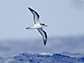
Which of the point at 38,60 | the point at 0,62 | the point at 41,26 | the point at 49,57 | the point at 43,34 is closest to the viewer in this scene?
the point at 41,26

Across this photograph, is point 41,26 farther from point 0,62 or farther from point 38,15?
point 0,62

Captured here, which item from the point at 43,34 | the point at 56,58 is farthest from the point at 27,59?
the point at 43,34

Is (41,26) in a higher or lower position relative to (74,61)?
higher

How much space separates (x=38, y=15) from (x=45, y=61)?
4291 inches

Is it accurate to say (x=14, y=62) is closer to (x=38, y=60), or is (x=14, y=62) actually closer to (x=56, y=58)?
(x=38, y=60)

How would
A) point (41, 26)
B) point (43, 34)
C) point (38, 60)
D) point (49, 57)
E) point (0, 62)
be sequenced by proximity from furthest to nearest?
point (49, 57) < point (38, 60) < point (0, 62) < point (43, 34) < point (41, 26)

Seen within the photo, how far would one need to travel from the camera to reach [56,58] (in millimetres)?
166500

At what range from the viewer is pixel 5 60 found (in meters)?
154

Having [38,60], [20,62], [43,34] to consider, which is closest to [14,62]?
[20,62]

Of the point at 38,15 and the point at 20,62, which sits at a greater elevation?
the point at 38,15

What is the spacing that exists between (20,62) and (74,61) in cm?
2580

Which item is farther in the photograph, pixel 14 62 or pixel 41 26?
pixel 14 62

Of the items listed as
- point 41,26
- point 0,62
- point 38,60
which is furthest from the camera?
point 38,60

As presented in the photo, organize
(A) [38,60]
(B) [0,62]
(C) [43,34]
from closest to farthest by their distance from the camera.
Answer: (C) [43,34] < (B) [0,62] < (A) [38,60]
